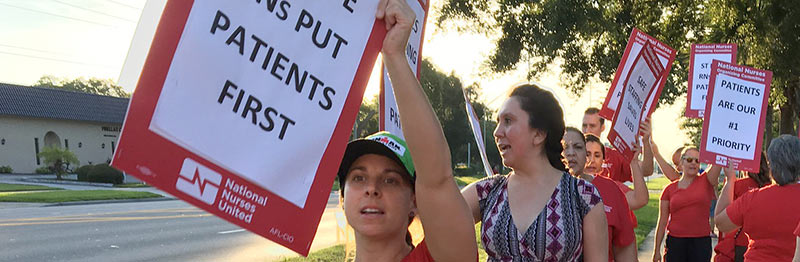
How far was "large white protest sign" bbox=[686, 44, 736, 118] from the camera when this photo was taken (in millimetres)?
6230

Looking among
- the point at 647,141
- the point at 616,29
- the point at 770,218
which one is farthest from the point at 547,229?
the point at 616,29

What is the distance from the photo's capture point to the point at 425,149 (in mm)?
1563

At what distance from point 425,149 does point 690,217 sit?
5094 mm

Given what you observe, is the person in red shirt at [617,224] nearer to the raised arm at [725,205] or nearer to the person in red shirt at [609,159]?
the raised arm at [725,205]

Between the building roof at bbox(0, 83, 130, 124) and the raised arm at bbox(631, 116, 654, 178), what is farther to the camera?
the building roof at bbox(0, 83, 130, 124)

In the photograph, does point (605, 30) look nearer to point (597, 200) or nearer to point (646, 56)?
point (646, 56)

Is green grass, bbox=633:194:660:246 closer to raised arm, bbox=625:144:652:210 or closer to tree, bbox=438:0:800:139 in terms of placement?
tree, bbox=438:0:800:139

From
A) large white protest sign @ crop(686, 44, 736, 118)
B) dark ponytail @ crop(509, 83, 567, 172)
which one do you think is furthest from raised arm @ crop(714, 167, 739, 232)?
dark ponytail @ crop(509, 83, 567, 172)

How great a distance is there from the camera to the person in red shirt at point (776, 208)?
13.2 feet

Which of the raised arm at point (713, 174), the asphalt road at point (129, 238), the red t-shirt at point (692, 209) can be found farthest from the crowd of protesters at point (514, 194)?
the asphalt road at point (129, 238)

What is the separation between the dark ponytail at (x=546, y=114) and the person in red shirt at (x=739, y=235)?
316cm

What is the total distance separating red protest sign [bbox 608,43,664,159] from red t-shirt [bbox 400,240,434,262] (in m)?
2.54

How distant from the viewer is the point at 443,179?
1.60 m

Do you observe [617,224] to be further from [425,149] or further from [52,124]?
[52,124]
